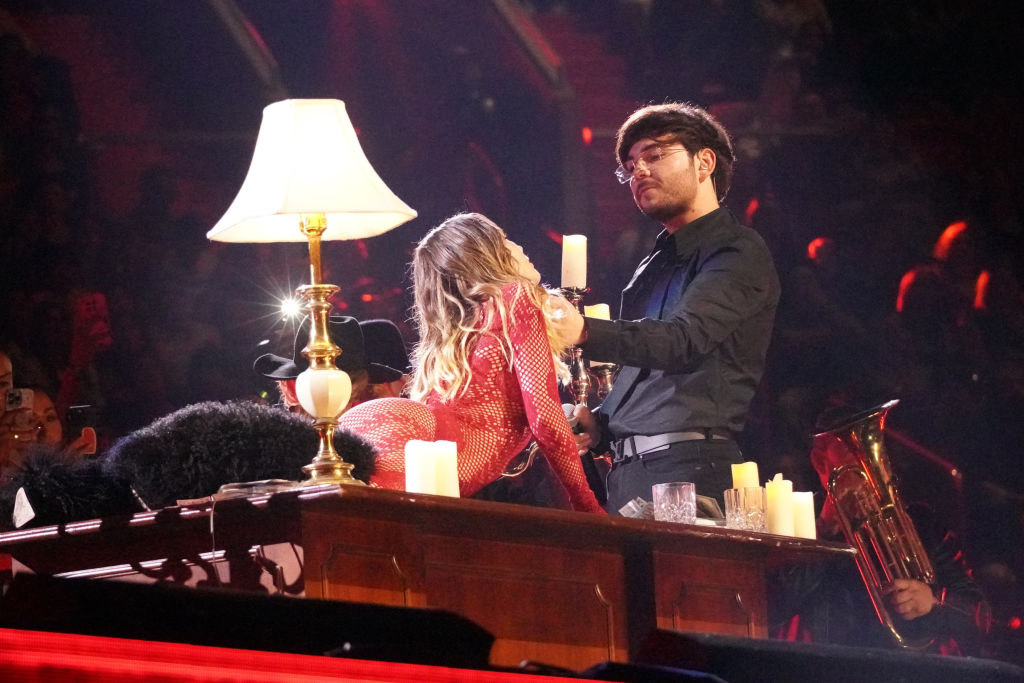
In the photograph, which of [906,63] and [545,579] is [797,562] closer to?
[545,579]

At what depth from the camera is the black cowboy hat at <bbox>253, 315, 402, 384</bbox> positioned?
3.77 m

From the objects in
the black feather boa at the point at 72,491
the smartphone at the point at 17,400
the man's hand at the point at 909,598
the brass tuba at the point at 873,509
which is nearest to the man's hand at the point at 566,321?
the black feather boa at the point at 72,491

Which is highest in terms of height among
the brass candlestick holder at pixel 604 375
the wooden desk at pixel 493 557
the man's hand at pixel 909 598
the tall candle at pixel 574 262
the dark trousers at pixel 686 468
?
the tall candle at pixel 574 262

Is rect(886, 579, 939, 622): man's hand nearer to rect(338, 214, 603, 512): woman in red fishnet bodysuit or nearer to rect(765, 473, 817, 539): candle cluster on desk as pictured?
rect(765, 473, 817, 539): candle cluster on desk

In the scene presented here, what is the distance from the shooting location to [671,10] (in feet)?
23.5

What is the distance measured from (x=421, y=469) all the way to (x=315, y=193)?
22.0 inches

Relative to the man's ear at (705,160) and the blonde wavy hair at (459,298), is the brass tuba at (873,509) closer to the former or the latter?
the man's ear at (705,160)

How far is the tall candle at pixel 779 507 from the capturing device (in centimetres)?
312

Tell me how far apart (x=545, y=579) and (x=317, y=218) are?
2.69ft

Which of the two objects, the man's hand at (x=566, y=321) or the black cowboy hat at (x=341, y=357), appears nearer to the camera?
the man's hand at (x=566, y=321)

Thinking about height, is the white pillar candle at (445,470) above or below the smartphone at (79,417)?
below

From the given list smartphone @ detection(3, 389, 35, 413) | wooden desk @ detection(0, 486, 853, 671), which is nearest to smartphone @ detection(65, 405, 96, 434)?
smartphone @ detection(3, 389, 35, 413)

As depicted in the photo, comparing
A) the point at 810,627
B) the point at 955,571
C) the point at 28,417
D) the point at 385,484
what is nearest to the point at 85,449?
the point at 28,417

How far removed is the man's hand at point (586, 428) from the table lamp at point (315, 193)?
125 centimetres
